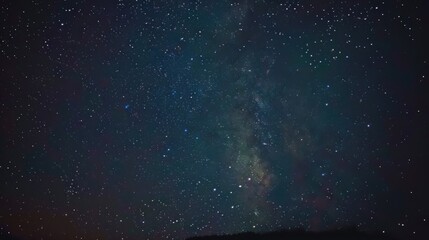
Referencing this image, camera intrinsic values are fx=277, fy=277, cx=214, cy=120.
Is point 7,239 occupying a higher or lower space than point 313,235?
higher

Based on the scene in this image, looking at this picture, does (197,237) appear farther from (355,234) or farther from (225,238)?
(355,234)

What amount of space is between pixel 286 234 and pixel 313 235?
0.89 meters

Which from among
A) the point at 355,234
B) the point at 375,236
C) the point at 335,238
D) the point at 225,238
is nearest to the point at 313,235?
the point at 335,238

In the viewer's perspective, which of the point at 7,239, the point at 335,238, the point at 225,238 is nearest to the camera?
the point at 335,238

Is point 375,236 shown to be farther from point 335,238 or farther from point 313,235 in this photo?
point 313,235

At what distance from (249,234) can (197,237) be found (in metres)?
1.86

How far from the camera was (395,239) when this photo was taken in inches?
350

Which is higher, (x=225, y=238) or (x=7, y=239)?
(x=7, y=239)

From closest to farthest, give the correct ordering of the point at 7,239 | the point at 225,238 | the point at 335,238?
the point at 335,238 < the point at 225,238 < the point at 7,239

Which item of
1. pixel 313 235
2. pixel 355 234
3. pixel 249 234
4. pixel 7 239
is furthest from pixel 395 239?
pixel 7 239

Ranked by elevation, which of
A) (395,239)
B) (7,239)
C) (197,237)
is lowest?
(395,239)

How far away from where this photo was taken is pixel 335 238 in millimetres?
8867

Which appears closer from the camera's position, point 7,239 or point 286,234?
point 286,234

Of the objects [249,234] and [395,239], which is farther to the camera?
[249,234]
